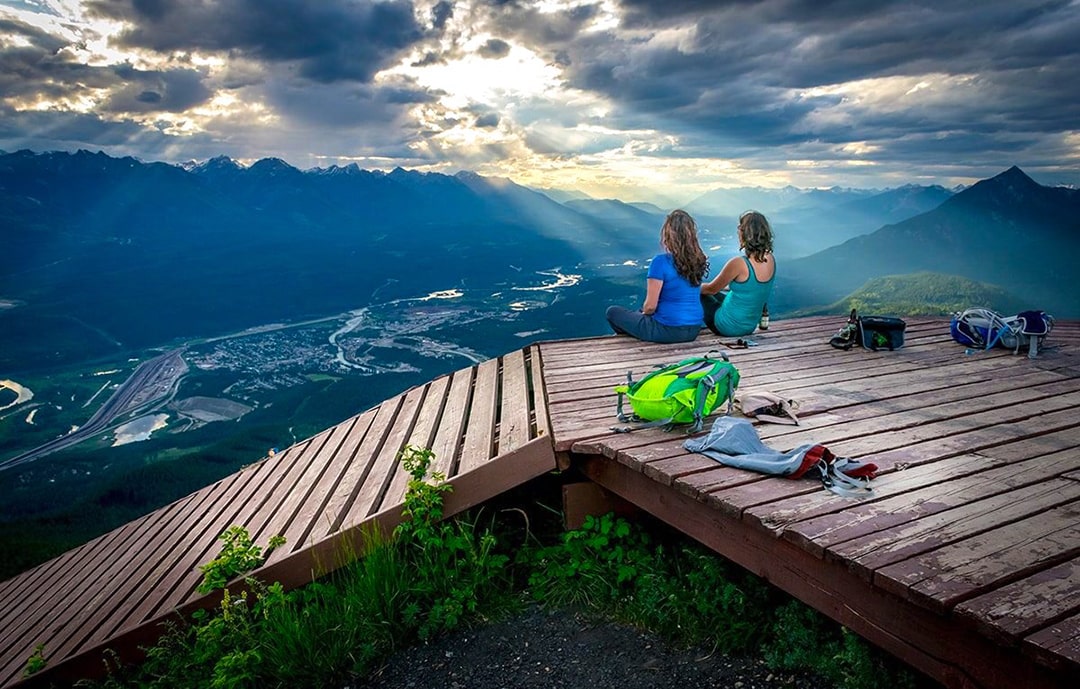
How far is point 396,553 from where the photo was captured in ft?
15.3

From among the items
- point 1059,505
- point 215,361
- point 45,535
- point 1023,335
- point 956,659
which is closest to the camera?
point 956,659

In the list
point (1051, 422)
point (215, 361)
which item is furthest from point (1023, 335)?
point (215, 361)

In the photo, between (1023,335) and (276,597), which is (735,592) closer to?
(276,597)

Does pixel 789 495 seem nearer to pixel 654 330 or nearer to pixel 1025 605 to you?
pixel 1025 605

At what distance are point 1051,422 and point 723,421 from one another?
102 inches

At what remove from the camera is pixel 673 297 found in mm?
7738

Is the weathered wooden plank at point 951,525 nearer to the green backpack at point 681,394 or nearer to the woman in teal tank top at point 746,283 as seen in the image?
the green backpack at point 681,394

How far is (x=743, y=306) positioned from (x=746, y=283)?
359 millimetres

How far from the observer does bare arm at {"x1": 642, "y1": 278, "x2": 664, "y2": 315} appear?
7555 mm

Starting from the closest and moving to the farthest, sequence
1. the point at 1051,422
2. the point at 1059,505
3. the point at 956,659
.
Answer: the point at 956,659 < the point at 1059,505 < the point at 1051,422

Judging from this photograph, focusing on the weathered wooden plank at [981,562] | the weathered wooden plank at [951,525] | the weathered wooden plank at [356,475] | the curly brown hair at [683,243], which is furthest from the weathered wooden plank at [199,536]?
the weathered wooden plank at [981,562]

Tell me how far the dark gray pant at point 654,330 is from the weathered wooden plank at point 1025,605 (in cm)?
524

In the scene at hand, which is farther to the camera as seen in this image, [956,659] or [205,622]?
[205,622]

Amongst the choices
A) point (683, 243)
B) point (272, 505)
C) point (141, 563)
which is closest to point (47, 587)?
point (141, 563)
